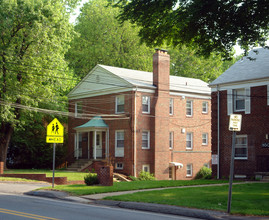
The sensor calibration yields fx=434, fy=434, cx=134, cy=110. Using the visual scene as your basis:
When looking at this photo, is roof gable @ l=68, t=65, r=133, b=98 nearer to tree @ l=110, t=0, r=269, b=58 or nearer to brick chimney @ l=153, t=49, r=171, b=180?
brick chimney @ l=153, t=49, r=171, b=180

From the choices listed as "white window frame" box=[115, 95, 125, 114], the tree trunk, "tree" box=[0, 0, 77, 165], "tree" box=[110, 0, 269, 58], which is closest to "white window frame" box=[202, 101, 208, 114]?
"white window frame" box=[115, 95, 125, 114]

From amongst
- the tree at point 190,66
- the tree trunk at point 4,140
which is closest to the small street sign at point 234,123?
the tree trunk at point 4,140

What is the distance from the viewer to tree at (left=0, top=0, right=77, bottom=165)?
33000 millimetres

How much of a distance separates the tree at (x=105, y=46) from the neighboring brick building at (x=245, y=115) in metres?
23.6

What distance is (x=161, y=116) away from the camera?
3734 centimetres

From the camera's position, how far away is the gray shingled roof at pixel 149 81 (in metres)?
36.8

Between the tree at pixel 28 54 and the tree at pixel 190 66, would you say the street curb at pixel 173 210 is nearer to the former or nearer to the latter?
the tree at pixel 28 54

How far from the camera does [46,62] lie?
113 ft

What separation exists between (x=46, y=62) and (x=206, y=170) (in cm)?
1789

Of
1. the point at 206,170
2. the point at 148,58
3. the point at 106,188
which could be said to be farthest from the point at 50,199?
the point at 148,58

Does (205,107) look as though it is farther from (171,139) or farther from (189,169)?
(189,169)

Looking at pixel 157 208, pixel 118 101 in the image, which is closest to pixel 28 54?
pixel 118 101

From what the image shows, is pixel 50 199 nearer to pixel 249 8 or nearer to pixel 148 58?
pixel 249 8

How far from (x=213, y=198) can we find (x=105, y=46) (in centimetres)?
3982
